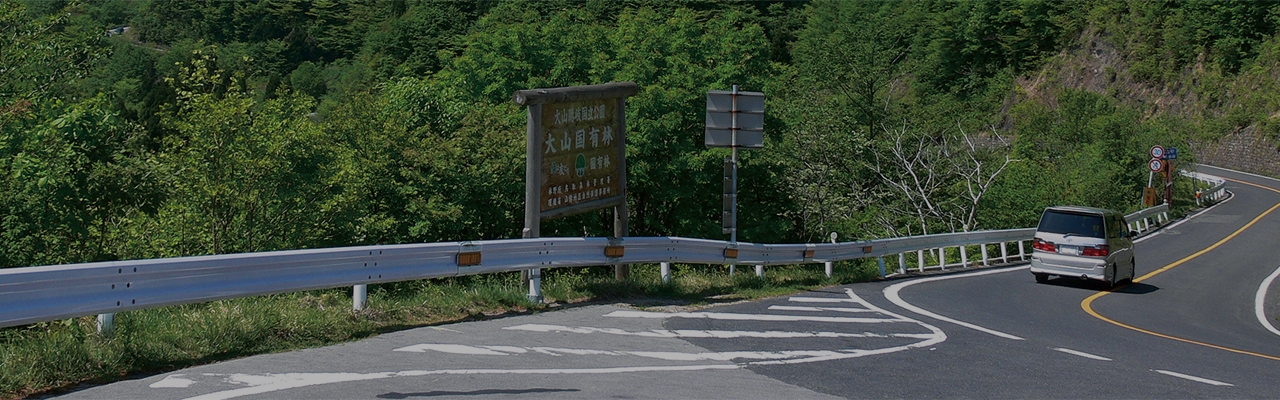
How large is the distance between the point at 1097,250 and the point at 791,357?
13623 millimetres

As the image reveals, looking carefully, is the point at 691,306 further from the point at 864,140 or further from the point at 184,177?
the point at 864,140

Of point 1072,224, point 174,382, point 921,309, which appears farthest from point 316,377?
point 1072,224

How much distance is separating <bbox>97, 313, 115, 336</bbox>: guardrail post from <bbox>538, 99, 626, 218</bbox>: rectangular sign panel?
6.35m

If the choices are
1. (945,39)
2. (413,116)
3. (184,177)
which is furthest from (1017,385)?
(945,39)

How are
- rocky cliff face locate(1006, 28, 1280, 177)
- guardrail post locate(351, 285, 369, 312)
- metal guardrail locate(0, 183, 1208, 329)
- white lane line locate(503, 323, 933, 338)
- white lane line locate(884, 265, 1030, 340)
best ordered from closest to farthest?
1. metal guardrail locate(0, 183, 1208, 329)
2. guardrail post locate(351, 285, 369, 312)
3. white lane line locate(503, 323, 933, 338)
4. white lane line locate(884, 265, 1030, 340)
5. rocky cliff face locate(1006, 28, 1280, 177)

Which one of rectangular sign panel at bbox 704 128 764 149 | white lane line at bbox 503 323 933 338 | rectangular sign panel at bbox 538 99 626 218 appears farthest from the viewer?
rectangular sign panel at bbox 704 128 764 149

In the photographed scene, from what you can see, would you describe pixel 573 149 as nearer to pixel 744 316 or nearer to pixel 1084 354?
pixel 744 316

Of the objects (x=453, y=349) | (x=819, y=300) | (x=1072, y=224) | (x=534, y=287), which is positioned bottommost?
(x=819, y=300)

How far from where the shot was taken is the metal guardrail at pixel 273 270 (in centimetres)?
712

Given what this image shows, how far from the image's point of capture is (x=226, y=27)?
178 meters

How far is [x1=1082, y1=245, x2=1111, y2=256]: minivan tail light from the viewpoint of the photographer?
2075 cm

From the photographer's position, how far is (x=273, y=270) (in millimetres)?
9031

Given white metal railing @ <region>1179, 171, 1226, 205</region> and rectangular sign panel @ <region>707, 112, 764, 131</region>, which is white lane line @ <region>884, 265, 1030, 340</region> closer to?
rectangular sign panel @ <region>707, 112, 764, 131</region>

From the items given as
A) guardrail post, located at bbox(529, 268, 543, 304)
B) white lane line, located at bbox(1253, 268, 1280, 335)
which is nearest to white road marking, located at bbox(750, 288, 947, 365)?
guardrail post, located at bbox(529, 268, 543, 304)
